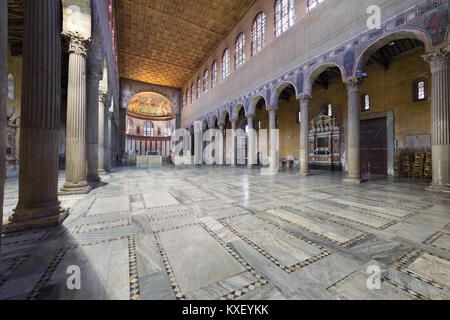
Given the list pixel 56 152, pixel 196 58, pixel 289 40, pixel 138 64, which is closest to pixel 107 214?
pixel 56 152

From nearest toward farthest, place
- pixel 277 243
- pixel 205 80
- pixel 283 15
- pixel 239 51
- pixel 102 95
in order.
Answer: pixel 277 243 → pixel 102 95 → pixel 283 15 → pixel 239 51 → pixel 205 80

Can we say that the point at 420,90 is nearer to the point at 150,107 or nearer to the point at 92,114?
the point at 92,114

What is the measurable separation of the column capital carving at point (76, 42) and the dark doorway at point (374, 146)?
13869 millimetres

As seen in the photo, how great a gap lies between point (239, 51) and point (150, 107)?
24.6 meters

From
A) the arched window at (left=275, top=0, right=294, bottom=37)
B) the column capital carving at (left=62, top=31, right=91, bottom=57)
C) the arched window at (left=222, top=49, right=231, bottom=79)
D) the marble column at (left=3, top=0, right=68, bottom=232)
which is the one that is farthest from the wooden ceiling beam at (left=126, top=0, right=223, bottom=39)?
the marble column at (left=3, top=0, right=68, bottom=232)

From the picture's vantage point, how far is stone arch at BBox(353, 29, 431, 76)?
5793 millimetres

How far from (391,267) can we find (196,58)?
23650mm

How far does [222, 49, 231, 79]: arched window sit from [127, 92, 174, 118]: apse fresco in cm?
1665

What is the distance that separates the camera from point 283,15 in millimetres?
11297

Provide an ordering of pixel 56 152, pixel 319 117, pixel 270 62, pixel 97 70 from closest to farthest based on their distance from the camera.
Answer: pixel 56 152, pixel 97 70, pixel 270 62, pixel 319 117

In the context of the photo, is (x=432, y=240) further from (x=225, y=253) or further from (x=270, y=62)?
(x=270, y=62)

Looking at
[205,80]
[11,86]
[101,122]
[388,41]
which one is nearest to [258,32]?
[388,41]

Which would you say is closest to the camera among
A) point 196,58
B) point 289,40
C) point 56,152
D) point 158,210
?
point 56,152

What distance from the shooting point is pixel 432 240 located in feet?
7.43
